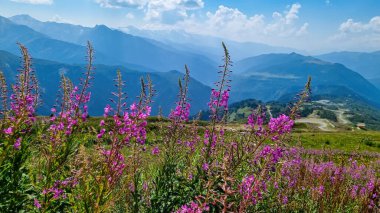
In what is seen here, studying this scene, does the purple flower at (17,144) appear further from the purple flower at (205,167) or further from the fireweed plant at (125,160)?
the purple flower at (205,167)

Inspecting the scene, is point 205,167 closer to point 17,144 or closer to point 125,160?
point 125,160

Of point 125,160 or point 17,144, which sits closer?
point 17,144

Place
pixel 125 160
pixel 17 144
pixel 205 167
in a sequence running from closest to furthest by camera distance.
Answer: pixel 17 144
pixel 125 160
pixel 205 167

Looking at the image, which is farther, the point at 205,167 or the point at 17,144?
the point at 205,167

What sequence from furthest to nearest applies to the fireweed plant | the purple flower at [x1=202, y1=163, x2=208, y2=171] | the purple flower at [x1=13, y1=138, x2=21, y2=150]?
the purple flower at [x1=202, y1=163, x2=208, y2=171] < the purple flower at [x1=13, y1=138, x2=21, y2=150] < the fireweed plant

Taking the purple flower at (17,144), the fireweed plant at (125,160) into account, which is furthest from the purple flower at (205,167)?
the purple flower at (17,144)

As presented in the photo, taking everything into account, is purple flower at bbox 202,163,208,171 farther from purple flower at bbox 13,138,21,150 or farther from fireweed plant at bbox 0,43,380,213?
purple flower at bbox 13,138,21,150

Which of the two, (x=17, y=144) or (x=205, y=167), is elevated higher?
(x=17, y=144)

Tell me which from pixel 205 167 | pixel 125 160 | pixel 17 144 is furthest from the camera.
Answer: pixel 205 167

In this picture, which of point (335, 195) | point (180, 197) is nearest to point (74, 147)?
point (180, 197)

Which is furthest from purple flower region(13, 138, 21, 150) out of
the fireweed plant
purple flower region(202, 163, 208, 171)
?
purple flower region(202, 163, 208, 171)

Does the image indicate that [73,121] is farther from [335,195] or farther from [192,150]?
[335,195]

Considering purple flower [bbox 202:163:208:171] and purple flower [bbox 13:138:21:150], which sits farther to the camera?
purple flower [bbox 202:163:208:171]

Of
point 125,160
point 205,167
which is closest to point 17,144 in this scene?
point 125,160
